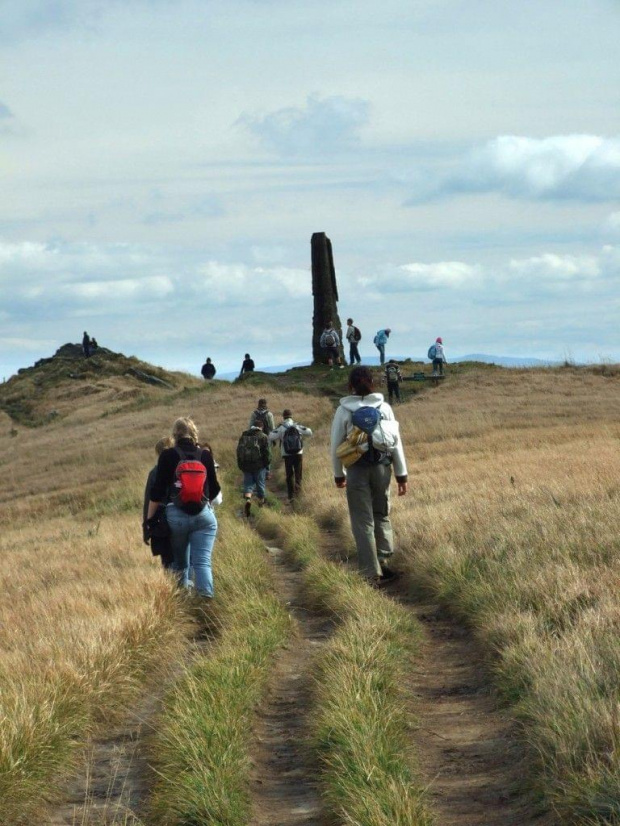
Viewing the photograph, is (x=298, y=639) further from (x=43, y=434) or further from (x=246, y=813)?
(x=43, y=434)

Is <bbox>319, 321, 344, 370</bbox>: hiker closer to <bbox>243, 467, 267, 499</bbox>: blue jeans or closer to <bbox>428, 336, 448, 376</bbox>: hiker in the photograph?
<bbox>428, 336, 448, 376</bbox>: hiker

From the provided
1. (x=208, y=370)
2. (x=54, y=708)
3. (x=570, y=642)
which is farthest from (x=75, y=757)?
(x=208, y=370)

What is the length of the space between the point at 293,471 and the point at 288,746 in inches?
617

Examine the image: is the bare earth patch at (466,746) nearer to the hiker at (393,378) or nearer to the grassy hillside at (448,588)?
the grassy hillside at (448,588)

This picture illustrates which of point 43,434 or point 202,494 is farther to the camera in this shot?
point 43,434

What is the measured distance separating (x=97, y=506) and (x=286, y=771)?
20704 mm

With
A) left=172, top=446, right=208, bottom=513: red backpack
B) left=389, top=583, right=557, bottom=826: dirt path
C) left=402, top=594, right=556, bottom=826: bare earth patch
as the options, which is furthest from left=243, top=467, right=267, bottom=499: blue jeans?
left=402, top=594, right=556, bottom=826: bare earth patch

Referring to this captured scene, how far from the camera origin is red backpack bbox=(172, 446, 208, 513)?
10203 mm

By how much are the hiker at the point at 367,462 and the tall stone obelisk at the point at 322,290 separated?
121ft

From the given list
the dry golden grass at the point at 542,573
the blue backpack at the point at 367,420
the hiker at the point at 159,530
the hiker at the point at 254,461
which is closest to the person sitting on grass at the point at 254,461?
the hiker at the point at 254,461

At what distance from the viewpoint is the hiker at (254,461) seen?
65.9ft

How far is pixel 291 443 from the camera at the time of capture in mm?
21156

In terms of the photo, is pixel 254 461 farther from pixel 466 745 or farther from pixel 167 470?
pixel 466 745

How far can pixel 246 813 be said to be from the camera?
5062 mm
